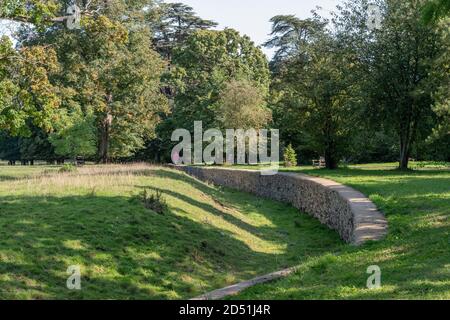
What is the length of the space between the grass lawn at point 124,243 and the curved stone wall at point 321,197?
2.47 ft

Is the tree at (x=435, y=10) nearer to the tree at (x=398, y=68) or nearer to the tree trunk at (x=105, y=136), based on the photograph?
the tree at (x=398, y=68)

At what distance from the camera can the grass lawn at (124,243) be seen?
35.4 feet

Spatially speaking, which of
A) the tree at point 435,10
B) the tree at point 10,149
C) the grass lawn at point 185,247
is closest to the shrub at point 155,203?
the grass lawn at point 185,247

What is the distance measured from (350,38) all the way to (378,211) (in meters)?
19.9

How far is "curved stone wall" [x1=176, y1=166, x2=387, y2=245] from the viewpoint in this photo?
13.3 m

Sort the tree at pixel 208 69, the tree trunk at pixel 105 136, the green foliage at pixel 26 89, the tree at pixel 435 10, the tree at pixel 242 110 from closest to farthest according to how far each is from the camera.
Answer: the tree at pixel 435 10
the green foliage at pixel 26 89
the tree trunk at pixel 105 136
the tree at pixel 242 110
the tree at pixel 208 69

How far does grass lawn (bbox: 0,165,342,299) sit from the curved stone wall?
0.75 metres

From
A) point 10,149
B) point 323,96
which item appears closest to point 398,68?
point 323,96

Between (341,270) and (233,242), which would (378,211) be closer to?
(233,242)

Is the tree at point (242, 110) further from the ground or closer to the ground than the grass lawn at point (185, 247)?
further from the ground

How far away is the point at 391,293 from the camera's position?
7117 mm

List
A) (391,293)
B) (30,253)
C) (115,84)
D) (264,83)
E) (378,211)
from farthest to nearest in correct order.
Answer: (264,83), (115,84), (378,211), (30,253), (391,293)

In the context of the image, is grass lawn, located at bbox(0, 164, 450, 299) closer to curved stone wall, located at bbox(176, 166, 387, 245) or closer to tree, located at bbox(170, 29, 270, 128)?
curved stone wall, located at bbox(176, 166, 387, 245)
